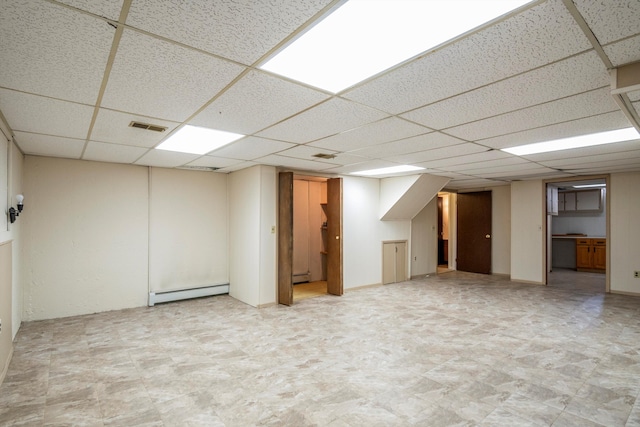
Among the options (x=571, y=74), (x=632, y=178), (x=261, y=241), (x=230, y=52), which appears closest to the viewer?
(x=230, y=52)

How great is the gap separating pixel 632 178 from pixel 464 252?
3965mm

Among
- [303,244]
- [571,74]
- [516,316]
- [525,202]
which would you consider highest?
[571,74]

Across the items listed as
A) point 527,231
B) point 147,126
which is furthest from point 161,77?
point 527,231

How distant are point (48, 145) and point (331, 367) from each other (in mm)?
4153

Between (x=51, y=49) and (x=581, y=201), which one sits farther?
(x=581, y=201)

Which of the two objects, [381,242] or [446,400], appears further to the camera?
[381,242]

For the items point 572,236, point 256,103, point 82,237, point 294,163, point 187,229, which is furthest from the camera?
point 572,236

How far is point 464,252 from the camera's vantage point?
30.1 ft

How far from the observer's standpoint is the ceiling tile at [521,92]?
187 cm

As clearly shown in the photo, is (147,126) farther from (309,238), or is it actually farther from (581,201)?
(581,201)

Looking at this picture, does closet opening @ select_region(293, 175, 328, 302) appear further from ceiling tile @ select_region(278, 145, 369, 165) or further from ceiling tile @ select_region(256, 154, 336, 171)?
ceiling tile @ select_region(278, 145, 369, 165)

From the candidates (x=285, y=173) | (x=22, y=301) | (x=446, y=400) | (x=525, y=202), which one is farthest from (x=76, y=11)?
(x=525, y=202)

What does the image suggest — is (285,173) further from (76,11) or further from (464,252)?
(464,252)

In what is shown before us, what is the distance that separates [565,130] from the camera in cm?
315
